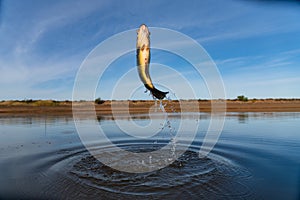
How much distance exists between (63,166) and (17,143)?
369cm

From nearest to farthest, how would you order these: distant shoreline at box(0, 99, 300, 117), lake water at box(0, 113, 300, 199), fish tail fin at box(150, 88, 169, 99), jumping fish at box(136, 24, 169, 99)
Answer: jumping fish at box(136, 24, 169, 99) → fish tail fin at box(150, 88, 169, 99) → lake water at box(0, 113, 300, 199) → distant shoreline at box(0, 99, 300, 117)

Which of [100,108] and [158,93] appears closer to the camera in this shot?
[158,93]

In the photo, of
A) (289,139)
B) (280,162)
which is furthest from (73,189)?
(289,139)

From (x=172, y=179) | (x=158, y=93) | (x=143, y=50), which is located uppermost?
(x=143, y=50)

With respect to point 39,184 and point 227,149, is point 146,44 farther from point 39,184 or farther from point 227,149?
point 227,149

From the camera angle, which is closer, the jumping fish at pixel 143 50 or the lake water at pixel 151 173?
the jumping fish at pixel 143 50

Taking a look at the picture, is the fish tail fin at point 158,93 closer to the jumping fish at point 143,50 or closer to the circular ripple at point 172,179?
the jumping fish at point 143,50

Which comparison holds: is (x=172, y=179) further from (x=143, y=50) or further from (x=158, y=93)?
(x=143, y=50)

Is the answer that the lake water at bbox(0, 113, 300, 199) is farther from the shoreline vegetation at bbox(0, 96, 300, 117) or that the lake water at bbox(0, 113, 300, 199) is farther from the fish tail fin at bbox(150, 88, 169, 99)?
the shoreline vegetation at bbox(0, 96, 300, 117)

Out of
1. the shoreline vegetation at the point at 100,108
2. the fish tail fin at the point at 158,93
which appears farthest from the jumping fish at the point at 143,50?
the shoreline vegetation at the point at 100,108

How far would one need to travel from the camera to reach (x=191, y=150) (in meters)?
7.83

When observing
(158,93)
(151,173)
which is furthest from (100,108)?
(158,93)

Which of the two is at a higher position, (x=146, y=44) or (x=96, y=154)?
(x=146, y=44)

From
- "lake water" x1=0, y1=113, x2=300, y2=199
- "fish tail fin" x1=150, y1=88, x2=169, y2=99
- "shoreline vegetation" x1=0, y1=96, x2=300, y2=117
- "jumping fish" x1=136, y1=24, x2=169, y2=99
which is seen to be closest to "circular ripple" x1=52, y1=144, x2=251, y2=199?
"lake water" x1=0, y1=113, x2=300, y2=199
